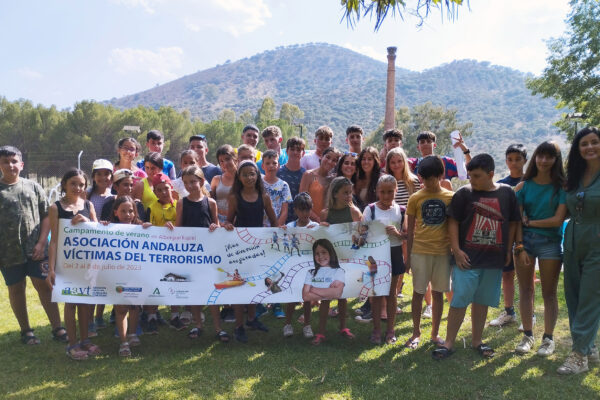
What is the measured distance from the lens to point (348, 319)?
5504mm

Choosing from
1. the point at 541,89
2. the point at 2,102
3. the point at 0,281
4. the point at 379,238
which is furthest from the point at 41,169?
the point at 379,238

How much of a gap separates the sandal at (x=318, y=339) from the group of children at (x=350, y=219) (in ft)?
0.06

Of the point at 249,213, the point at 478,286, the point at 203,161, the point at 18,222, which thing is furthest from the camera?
the point at 203,161

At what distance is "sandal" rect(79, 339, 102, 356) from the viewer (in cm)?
440

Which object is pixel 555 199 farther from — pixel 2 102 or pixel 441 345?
pixel 2 102

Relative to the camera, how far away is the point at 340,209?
4.83m

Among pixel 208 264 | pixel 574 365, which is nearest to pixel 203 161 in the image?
pixel 208 264

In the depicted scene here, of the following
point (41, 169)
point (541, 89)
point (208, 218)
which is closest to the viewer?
point (208, 218)

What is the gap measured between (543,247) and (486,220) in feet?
2.33

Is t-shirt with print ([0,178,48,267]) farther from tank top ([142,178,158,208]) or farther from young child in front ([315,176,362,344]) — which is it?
young child in front ([315,176,362,344])

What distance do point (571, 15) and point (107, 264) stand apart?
22434mm

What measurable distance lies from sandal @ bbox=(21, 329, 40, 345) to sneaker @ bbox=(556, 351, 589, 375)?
5.32 m

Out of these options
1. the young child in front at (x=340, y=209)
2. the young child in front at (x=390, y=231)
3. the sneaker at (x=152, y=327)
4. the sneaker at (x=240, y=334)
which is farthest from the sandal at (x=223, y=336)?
the young child in front at (x=390, y=231)

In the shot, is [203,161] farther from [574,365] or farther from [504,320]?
[574,365]
